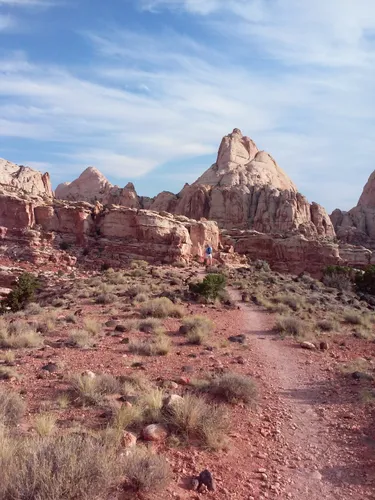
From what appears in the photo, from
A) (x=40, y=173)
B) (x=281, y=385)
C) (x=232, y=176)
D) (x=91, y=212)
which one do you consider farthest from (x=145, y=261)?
(x=232, y=176)

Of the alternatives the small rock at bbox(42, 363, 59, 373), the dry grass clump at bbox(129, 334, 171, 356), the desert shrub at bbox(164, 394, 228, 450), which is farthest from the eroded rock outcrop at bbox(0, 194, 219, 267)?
the desert shrub at bbox(164, 394, 228, 450)

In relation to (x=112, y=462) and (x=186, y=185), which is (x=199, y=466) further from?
(x=186, y=185)

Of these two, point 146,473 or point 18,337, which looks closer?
point 146,473

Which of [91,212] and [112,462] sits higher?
[91,212]

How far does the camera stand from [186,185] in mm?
86000

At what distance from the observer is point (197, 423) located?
6.19m

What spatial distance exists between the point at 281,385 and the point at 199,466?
4.04 metres

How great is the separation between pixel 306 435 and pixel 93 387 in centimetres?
372

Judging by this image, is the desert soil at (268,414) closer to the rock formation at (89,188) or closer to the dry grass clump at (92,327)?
the dry grass clump at (92,327)

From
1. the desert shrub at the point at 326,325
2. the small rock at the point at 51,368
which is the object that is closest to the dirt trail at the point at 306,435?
the desert shrub at the point at 326,325

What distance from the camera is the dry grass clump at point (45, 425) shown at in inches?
222

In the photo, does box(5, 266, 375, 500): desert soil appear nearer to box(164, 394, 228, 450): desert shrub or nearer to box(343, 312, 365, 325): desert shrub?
box(164, 394, 228, 450): desert shrub

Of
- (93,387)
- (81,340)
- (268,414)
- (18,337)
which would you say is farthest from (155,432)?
(18,337)

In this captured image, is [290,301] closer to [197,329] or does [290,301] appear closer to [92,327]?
[197,329]
